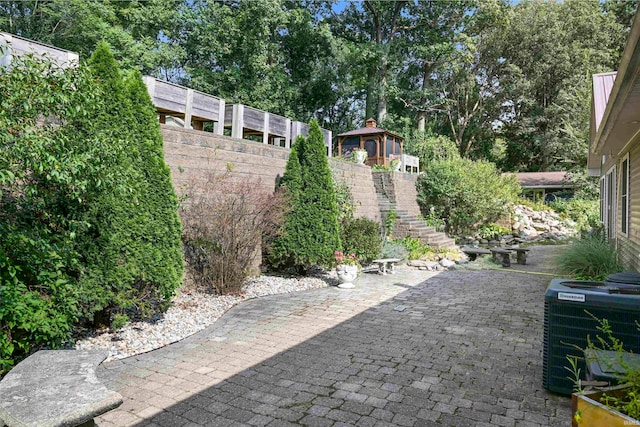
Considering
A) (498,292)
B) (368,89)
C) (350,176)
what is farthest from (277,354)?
(368,89)

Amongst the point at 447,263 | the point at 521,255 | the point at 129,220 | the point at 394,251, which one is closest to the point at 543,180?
the point at 521,255

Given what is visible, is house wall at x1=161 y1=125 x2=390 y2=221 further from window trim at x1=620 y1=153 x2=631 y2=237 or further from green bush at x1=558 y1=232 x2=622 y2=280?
window trim at x1=620 y1=153 x2=631 y2=237

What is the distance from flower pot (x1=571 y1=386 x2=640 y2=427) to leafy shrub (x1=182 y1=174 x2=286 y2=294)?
516 cm

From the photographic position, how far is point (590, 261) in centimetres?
798

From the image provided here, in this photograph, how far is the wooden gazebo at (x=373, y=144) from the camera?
16469 mm

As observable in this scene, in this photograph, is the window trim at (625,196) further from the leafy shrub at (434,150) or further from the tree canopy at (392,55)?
the tree canopy at (392,55)

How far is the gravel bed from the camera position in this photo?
417cm

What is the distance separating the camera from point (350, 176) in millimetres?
11289

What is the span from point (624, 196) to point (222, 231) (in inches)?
298

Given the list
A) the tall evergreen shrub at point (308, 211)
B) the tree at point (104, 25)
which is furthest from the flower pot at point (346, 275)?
the tree at point (104, 25)

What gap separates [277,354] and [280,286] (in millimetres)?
3272

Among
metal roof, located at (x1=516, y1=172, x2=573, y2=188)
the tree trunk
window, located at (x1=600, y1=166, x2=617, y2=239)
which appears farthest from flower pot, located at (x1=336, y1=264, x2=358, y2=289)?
the tree trunk

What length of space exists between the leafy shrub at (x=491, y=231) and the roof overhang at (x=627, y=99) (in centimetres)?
875

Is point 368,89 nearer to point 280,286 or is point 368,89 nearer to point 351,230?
point 351,230
